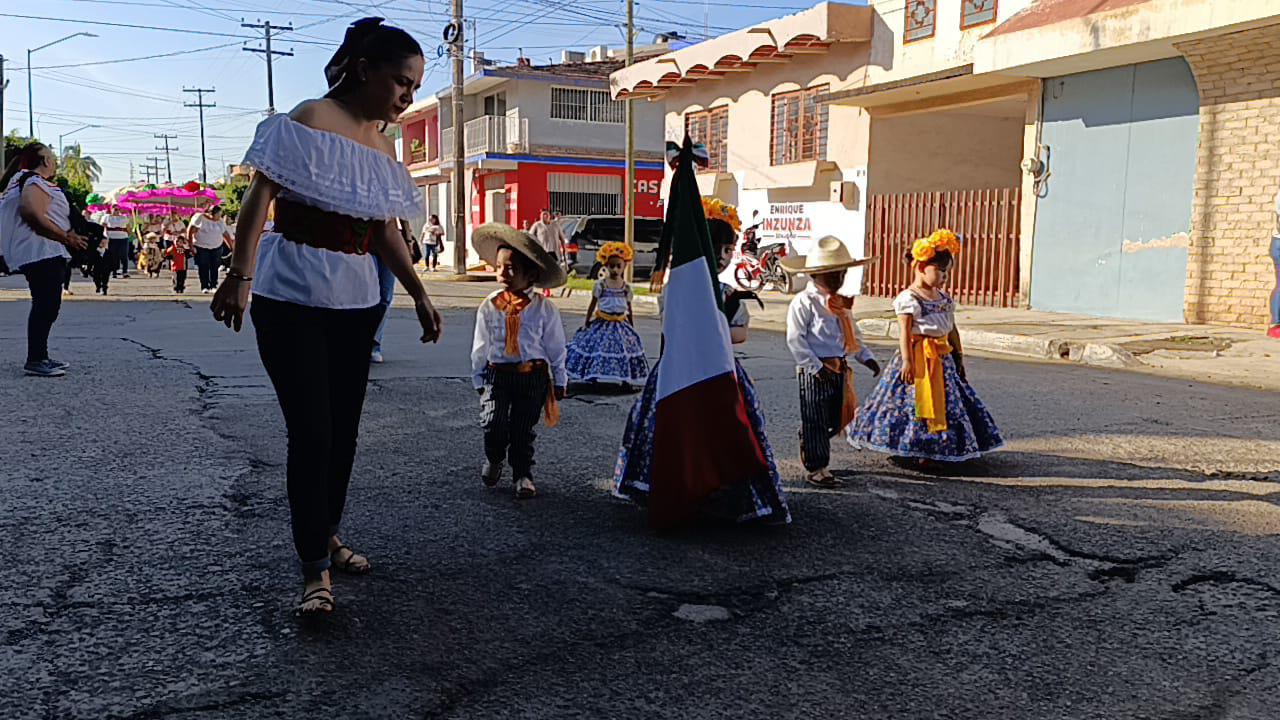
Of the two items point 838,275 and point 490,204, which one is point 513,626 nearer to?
point 838,275

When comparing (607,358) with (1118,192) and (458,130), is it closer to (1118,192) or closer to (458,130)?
(1118,192)

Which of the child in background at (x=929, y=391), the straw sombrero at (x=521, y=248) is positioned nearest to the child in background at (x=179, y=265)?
the straw sombrero at (x=521, y=248)

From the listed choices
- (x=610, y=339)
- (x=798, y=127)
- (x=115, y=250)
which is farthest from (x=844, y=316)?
(x=115, y=250)

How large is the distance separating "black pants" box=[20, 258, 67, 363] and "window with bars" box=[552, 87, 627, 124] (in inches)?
1179

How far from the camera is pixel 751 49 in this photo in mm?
21672

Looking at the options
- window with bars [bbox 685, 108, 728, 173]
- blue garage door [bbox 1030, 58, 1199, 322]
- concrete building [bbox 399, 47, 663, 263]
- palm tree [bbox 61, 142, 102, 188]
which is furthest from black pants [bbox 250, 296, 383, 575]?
palm tree [bbox 61, 142, 102, 188]

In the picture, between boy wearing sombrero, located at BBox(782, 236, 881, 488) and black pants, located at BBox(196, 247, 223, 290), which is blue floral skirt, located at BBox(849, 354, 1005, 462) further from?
black pants, located at BBox(196, 247, 223, 290)

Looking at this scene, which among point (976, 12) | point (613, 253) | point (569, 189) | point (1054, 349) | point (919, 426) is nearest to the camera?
point (919, 426)

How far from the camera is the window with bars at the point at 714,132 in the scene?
2473 cm

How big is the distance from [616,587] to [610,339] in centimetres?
524

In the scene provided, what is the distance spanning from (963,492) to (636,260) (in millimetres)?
22309

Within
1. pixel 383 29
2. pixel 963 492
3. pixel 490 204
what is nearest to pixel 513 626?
pixel 383 29

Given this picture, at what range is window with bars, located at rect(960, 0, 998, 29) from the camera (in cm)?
1733

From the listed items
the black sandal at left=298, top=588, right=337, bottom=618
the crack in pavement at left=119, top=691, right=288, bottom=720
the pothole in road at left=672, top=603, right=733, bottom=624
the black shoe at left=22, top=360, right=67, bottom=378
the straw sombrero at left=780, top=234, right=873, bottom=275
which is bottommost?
the crack in pavement at left=119, top=691, right=288, bottom=720
